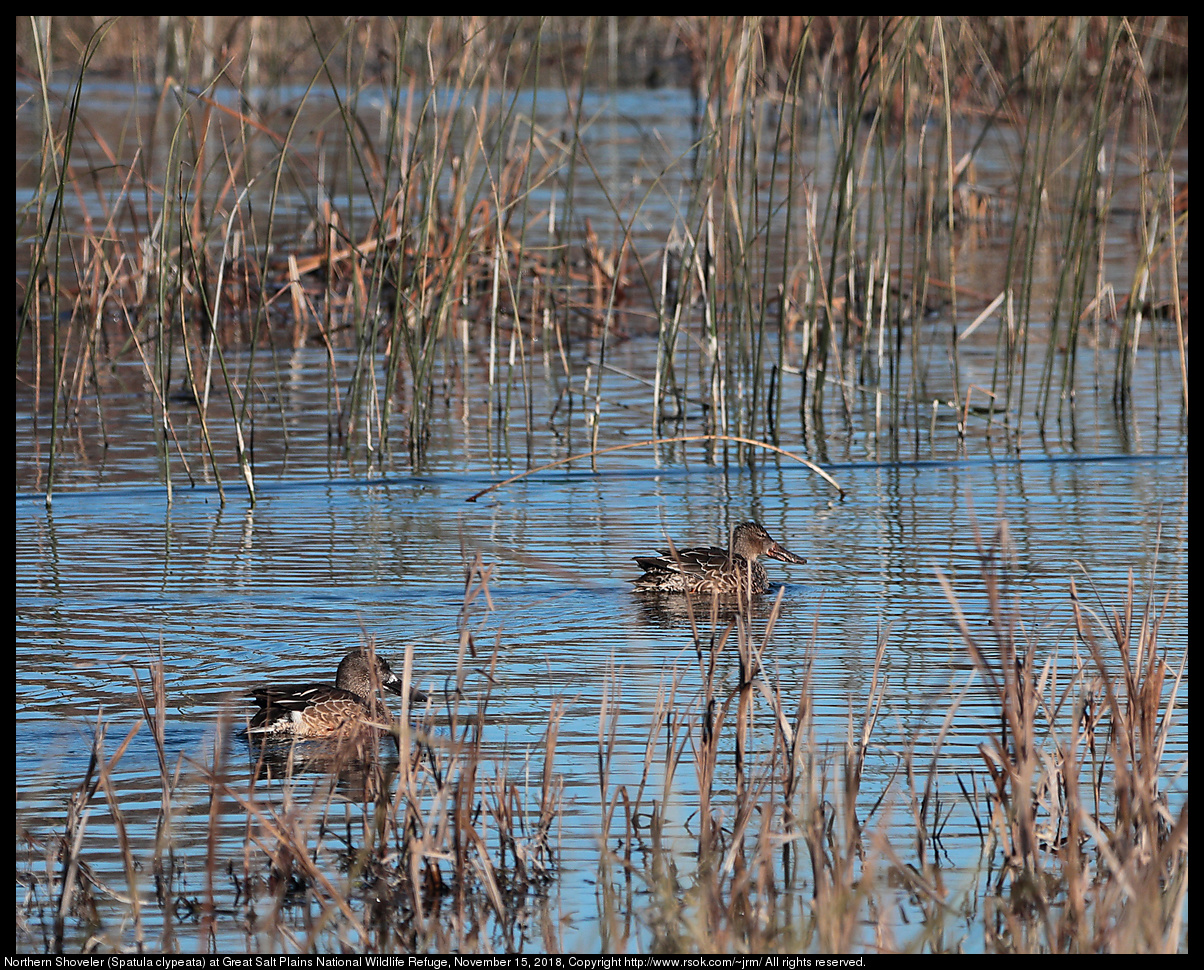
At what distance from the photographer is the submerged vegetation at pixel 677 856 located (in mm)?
3859

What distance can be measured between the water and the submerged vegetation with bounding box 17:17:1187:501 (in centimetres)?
18

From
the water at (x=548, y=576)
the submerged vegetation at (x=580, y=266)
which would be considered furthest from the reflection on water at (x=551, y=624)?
the submerged vegetation at (x=580, y=266)

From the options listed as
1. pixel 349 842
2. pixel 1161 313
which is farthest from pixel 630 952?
pixel 1161 313

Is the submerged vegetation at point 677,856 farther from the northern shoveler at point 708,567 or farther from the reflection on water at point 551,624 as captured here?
the northern shoveler at point 708,567

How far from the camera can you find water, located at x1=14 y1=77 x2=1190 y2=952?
501 centimetres

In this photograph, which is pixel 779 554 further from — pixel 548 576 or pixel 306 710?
pixel 306 710

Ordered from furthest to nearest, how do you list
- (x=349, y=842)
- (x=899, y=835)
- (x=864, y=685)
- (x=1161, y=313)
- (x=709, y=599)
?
(x=1161, y=313)
(x=709, y=599)
(x=864, y=685)
(x=899, y=835)
(x=349, y=842)

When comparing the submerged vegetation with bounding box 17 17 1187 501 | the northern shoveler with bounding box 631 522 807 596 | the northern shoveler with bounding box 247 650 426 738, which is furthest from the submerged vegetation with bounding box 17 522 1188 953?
the submerged vegetation with bounding box 17 17 1187 501

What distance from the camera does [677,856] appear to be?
4512 millimetres

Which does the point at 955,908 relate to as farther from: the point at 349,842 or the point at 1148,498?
the point at 1148,498

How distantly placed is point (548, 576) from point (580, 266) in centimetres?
748

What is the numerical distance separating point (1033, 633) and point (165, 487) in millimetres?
4263

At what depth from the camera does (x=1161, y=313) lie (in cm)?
1274

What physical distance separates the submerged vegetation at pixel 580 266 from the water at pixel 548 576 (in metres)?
0.18
